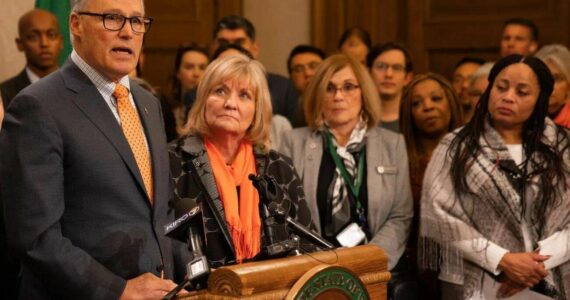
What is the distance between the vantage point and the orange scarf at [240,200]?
9.81ft

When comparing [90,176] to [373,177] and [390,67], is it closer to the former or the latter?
[373,177]

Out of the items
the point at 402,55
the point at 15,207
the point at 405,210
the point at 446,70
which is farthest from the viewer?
the point at 446,70

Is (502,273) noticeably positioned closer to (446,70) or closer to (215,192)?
(215,192)

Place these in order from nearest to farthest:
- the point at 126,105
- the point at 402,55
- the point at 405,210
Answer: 1. the point at 126,105
2. the point at 405,210
3. the point at 402,55

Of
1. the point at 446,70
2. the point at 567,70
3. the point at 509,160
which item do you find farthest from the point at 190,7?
the point at 509,160

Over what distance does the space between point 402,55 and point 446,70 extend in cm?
143

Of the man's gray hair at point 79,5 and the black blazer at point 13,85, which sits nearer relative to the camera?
the man's gray hair at point 79,5

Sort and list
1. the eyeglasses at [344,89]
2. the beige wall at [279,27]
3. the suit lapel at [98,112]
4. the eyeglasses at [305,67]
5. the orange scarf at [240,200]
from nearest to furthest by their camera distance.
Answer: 1. the suit lapel at [98,112]
2. the orange scarf at [240,200]
3. the eyeglasses at [344,89]
4. the eyeglasses at [305,67]
5. the beige wall at [279,27]

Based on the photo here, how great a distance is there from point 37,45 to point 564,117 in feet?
8.43

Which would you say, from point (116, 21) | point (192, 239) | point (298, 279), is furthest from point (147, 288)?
point (116, 21)

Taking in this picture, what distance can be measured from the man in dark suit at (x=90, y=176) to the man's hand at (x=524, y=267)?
4.83 feet

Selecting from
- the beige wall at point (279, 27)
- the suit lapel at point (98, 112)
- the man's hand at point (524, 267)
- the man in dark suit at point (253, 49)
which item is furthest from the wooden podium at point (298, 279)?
Answer: the beige wall at point (279, 27)

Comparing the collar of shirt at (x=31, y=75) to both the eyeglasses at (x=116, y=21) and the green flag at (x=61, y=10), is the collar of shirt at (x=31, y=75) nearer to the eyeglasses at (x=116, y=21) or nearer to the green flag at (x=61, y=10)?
the green flag at (x=61, y=10)

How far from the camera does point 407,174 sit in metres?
3.81
